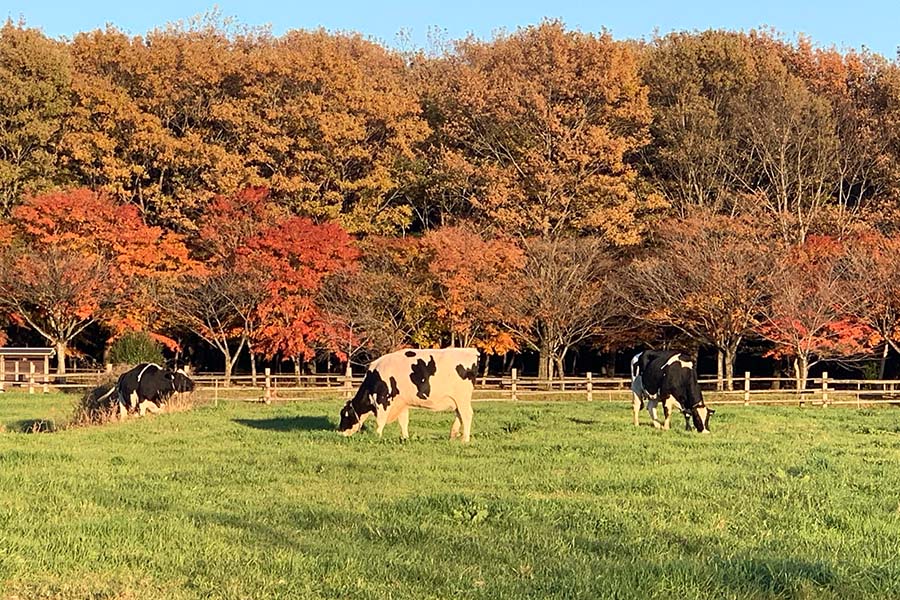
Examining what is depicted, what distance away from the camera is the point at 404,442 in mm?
14789

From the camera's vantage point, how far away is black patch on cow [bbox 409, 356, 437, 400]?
16219 millimetres

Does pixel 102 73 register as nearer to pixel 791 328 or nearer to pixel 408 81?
pixel 408 81

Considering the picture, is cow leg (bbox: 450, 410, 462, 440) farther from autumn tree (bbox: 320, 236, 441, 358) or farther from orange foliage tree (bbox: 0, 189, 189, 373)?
orange foliage tree (bbox: 0, 189, 189, 373)

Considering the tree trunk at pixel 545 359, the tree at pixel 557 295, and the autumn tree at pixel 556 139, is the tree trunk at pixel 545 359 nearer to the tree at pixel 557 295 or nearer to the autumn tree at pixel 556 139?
the tree at pixel 557 295

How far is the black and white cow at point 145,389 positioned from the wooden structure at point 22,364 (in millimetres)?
11210

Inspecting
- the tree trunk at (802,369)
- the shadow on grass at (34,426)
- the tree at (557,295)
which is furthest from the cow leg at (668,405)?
the tree at (557,295)

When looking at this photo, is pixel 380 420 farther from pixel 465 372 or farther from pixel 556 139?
pixel 556 139

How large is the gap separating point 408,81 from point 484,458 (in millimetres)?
43430

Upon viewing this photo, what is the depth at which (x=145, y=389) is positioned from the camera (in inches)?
901

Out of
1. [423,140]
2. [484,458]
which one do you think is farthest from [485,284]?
[484,458]

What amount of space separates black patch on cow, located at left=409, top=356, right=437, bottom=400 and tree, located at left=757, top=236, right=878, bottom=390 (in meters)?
22.4

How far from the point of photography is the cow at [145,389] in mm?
22609

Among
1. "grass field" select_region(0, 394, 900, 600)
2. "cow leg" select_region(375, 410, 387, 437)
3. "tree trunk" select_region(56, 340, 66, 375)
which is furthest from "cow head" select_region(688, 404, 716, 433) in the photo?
"tree trunk" select_region(56, 340, 66, 375)

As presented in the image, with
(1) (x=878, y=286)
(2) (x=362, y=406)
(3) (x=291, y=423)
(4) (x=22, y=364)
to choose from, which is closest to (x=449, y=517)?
(2) (x=362, y=406)
